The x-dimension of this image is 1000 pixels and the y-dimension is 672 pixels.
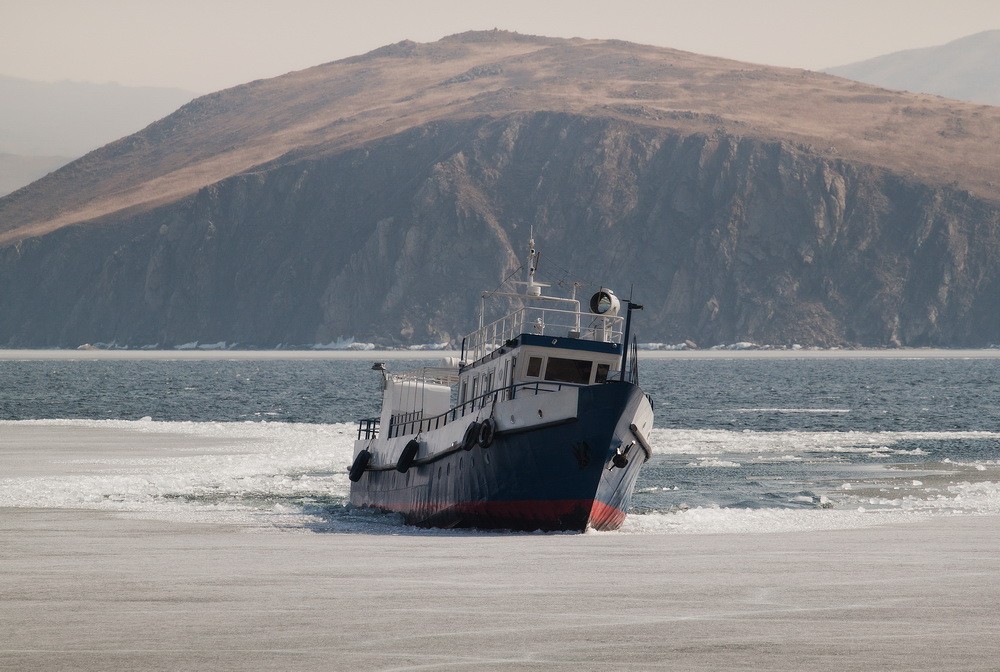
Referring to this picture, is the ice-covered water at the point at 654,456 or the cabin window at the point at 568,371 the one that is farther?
the ice-covered water at the point at 654,456

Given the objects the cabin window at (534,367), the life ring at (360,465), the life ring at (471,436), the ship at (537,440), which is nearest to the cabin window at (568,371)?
the ship at (537,440)

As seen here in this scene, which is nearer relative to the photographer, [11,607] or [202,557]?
[11,607]

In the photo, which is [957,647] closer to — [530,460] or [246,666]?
[246,666]

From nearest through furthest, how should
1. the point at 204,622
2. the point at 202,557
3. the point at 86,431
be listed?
the point at 204,622 → the point at 202,557 → the point at 86,431

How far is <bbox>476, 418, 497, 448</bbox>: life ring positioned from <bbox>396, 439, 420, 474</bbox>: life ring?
213 inches

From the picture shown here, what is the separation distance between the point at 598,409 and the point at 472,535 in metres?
4.34

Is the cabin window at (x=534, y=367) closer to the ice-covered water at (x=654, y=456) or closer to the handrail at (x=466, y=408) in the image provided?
the handrail at (x=466, y=408)

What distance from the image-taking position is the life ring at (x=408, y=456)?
1532 inches

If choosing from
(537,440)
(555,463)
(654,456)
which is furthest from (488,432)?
(654,456)

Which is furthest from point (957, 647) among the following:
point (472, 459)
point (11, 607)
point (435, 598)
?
point (472, 459)

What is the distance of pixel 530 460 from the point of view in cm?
3319

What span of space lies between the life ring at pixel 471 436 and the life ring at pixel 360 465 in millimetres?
9639

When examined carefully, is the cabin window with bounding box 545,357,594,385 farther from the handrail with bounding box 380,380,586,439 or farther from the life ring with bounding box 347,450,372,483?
the life ring with bounding box 347,450,372,483

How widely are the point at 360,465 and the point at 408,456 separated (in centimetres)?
526
